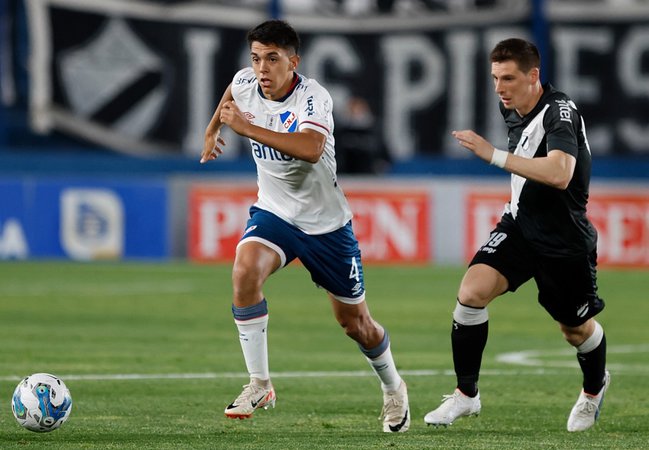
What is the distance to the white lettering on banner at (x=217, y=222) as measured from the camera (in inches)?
861

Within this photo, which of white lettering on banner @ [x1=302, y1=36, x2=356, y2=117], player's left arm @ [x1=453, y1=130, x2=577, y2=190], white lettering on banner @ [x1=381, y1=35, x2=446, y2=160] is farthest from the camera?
white lettering on banner @ [x1=381, y1=35, x2=446, y2=160]

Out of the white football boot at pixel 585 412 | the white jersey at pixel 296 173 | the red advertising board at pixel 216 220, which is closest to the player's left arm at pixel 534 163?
the white jersey at pixel 296 173

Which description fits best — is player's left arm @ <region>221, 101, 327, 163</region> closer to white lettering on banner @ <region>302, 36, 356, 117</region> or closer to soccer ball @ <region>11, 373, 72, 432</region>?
soccer ball @ <region>11, 373, 72, 432</region>

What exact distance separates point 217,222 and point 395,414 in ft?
45.8

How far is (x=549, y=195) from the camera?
26.8 ft

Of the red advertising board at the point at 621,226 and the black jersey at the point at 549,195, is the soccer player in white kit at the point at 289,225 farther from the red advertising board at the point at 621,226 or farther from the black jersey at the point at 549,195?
the red advertising board at the point at 621,226

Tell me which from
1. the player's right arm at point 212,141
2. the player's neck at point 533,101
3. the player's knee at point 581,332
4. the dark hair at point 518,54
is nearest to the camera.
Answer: the dark hair at point 518,54

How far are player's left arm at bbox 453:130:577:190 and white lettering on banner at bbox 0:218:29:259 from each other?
15104 millimetres

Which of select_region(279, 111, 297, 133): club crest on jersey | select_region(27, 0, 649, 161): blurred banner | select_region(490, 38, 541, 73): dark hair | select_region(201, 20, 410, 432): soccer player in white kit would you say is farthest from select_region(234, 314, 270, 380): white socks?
select_region(27, 0, 649, 161): blurred banner

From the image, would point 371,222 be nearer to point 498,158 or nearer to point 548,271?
point 548,271

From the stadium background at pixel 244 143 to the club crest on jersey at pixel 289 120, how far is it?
13427mm

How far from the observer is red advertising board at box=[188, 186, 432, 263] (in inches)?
858

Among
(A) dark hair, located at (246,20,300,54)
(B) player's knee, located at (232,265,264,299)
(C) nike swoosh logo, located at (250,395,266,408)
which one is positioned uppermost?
(A) dark hair, located at (246,20,300,54)

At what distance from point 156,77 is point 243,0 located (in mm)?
A: 2408
